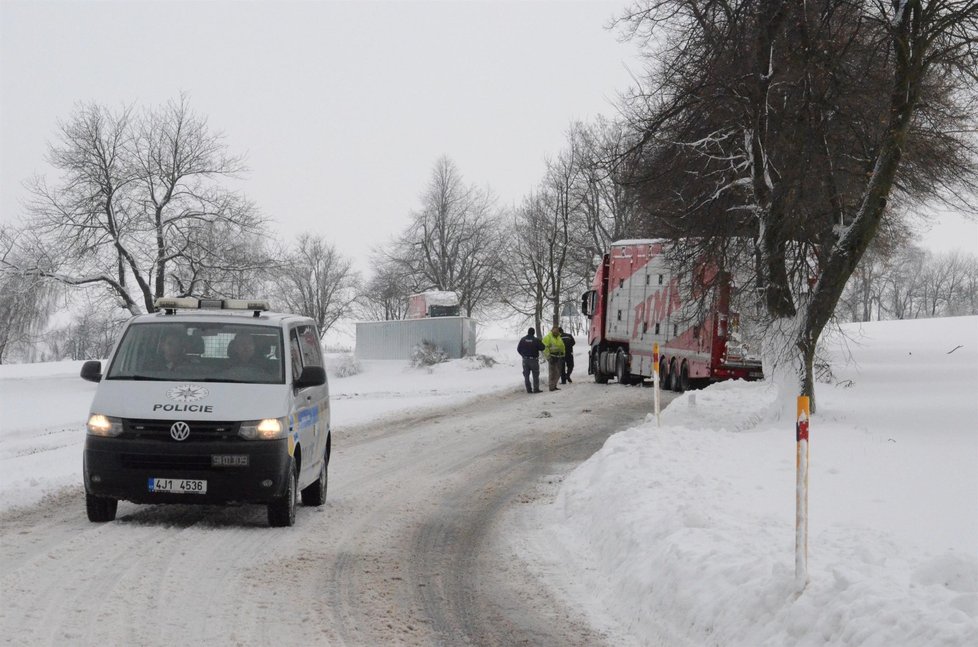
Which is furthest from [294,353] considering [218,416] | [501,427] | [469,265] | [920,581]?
[469,265]

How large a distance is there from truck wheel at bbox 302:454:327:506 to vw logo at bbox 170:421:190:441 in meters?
1.96

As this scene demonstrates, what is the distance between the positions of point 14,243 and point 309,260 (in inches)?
2103

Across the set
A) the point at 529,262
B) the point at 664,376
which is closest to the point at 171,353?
the point at 664,376

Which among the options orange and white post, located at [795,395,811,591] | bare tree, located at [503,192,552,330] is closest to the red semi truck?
orange and white post, located at [795,395,811,591]

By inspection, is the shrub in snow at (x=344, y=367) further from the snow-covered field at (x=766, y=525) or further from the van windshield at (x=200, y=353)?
the van windshield at (x=200, y=353)

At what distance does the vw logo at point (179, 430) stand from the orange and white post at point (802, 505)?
507cm

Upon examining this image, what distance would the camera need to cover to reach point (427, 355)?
163 feet

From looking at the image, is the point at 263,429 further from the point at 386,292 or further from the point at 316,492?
the point at 386,292

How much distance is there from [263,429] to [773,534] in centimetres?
425

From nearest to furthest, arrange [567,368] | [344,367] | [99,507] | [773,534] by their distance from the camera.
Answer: [773,534] < [99,507] < [567,368] < [344,367]

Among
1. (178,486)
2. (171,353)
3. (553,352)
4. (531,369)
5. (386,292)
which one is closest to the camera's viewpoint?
(178,486)

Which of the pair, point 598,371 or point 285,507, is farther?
point 598,371

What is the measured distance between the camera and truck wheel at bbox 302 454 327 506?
1077cm

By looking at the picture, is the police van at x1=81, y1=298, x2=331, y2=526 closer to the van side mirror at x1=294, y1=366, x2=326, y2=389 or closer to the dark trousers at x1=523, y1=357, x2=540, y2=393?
the van side mirror at x1=294, y1=366, x2=326, y2=389
